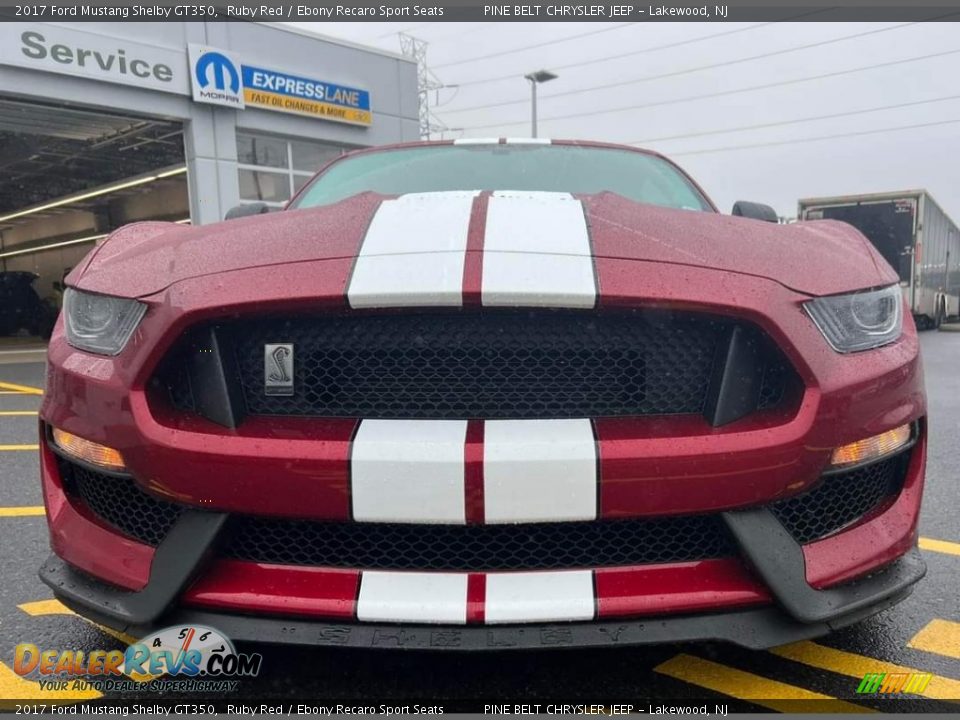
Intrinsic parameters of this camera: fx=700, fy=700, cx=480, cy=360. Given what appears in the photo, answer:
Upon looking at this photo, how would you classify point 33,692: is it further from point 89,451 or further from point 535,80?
point 535,80

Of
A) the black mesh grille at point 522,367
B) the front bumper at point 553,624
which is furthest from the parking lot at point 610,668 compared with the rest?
the black mesh grille at point 522,367

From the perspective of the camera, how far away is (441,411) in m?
1.47

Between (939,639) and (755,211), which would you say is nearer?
(939,639)

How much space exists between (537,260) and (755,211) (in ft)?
4.95

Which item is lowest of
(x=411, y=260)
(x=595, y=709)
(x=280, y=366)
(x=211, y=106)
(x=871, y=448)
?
(x=595, y=709)

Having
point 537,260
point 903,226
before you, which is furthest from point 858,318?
point 903,226

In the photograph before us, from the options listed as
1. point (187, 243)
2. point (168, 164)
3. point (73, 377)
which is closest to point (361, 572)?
point (73, 377)

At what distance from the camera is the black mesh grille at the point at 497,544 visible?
1.39m

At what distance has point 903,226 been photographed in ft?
46.9

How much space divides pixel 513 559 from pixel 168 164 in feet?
52.1

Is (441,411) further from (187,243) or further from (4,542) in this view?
(4,542)

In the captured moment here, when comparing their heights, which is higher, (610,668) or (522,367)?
(522,367)

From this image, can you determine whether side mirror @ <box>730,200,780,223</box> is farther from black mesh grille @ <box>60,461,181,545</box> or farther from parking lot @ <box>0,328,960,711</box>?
black mesh grille @ <box>60,461,181,545</box>

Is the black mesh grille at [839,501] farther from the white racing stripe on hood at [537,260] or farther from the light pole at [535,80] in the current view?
the light pole at [535,80]
